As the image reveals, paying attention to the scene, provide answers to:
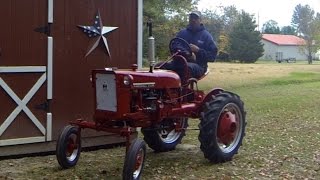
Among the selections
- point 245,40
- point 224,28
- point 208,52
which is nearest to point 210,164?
point 208,52

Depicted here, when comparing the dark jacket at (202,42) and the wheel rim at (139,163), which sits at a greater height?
the dark jacket at (202,42)

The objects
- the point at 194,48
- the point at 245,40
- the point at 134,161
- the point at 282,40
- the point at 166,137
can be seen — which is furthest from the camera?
the point at 282,40

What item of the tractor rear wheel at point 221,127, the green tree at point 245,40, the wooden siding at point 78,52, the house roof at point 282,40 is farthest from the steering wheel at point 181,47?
the house roof at point 282,40

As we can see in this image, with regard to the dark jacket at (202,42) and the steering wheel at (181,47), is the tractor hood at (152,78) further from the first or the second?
the dark jacket at (202,42)

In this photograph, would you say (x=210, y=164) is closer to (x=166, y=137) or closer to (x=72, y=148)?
(x=166, y=137)

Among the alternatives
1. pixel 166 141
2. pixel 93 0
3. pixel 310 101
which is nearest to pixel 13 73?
pixel 93 0

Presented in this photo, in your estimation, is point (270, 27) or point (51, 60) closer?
point (51, 60)

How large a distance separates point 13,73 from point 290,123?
681 cm

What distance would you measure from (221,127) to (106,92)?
6.06 feet

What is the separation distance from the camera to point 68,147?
6949 millimetres

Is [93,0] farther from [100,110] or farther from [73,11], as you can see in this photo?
[100,110]

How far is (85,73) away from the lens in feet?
26.7

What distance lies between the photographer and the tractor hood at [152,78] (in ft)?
20.9

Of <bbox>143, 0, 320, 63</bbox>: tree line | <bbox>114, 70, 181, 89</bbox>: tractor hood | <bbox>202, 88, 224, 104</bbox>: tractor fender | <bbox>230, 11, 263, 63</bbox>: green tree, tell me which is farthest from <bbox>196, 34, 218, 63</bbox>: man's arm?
<bbox>230, 11, 263, 63</bbox>: green tree
